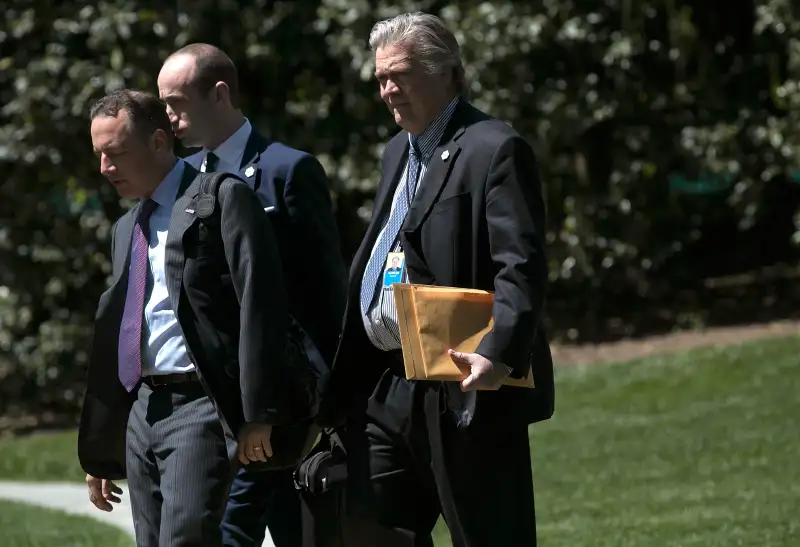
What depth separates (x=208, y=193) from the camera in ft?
13.9

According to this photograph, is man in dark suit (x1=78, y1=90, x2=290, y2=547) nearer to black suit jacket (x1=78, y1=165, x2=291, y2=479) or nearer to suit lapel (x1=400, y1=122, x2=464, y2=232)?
black suit jacket (x1=78, y1=165, x2=291, y2=479)

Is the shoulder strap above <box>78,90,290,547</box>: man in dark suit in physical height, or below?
above

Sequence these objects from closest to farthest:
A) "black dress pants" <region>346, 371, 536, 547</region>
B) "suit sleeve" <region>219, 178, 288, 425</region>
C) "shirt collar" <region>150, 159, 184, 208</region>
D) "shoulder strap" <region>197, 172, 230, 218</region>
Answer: "black dress pants" <region>346, 371, 536, 547</region> < "suit sleeve" <region>219, 178, 288, 425</region> < "shoulder strap" <region>197, 172, 230, 218</region> < "shirt collar" <region>150, 159, 184, 208</region>

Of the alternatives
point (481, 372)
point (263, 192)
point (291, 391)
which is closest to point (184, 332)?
point (291, 391)

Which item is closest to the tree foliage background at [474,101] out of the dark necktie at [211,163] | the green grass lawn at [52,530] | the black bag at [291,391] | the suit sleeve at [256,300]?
the green grass lawn at [52,530]

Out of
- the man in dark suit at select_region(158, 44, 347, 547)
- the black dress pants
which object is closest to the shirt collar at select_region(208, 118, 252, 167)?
the man in dark suit at select_region(158, 44, 347, 547)

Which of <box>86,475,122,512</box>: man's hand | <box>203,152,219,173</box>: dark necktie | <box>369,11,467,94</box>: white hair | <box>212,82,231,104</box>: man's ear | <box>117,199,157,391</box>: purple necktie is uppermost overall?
<box>369,11,467,94</box>: white hair

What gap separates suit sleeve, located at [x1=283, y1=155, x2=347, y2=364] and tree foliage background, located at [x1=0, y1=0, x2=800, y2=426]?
7265 mm

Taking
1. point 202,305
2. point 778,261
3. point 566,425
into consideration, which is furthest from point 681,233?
point 202,305

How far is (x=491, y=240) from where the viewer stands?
146 inches

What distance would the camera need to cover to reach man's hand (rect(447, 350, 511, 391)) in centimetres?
360

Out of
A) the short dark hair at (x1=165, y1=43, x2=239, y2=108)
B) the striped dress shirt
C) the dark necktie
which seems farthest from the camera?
the dark necktie

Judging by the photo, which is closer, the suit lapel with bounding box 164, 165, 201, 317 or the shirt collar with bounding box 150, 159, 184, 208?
the suit lapel with bounding box 164, 165, 201, 317

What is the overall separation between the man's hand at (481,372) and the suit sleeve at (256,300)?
672 millimetres
